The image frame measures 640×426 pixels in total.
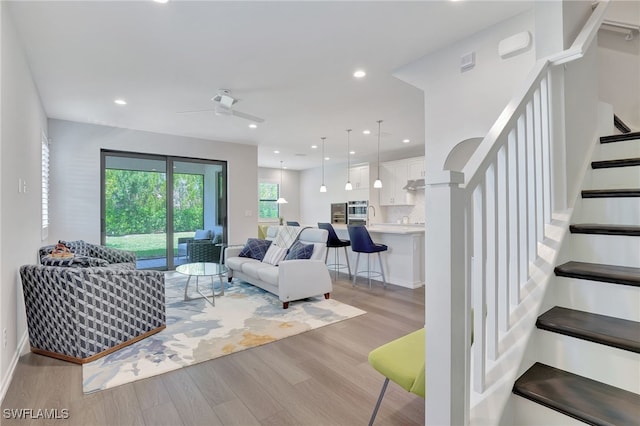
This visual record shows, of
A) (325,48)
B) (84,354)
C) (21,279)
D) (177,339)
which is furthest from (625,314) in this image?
(21,279)

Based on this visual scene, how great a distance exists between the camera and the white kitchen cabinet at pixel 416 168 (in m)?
7.14

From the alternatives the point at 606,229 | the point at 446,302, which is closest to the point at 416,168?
the point at 606,229

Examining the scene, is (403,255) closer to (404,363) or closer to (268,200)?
(404,363)

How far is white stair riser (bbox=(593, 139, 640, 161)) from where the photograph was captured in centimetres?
184

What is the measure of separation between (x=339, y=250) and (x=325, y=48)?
3868mm

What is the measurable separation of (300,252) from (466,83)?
2671 millimetres

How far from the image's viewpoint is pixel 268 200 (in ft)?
34.3

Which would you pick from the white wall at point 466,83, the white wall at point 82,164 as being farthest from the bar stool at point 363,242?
the white wall at point 82,164

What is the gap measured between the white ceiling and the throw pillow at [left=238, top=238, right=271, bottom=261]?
6.67ft

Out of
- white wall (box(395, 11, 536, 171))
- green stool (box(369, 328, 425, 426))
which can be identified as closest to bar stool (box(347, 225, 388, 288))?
white wall (box(395, 11, 536, 171))

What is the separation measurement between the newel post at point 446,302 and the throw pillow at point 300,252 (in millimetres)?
3108

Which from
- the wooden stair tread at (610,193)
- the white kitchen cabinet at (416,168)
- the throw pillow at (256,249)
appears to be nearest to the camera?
the wooden stair tread at (610,193)

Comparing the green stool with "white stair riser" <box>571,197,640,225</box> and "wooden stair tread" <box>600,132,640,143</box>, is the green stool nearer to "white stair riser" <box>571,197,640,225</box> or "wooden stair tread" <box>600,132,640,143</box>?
"white stair riser" <box>571,197,640,225</box>

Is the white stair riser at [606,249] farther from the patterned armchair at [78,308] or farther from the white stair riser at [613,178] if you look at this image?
the patterned armchair at [78,308]
